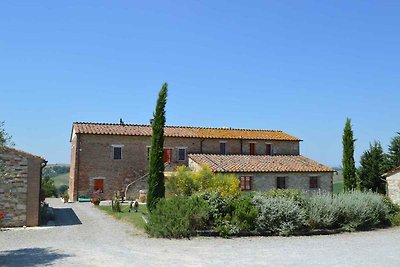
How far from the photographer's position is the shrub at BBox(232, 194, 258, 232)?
15.3 meters

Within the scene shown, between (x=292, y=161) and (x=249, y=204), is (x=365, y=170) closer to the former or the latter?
(x=292, y=161)

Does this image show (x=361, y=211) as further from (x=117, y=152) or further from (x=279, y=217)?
(x=117, y=152)

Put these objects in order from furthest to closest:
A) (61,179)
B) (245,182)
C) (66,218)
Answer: (61,179), (245,182), (66,218)

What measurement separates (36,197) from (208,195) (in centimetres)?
815

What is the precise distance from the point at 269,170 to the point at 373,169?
9080mm

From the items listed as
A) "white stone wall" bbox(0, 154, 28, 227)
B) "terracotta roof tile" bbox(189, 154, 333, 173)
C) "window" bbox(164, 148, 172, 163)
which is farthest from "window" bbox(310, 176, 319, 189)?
"white stone wall" bbox(0, 154, 28, 227)

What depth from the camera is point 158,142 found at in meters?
20.6

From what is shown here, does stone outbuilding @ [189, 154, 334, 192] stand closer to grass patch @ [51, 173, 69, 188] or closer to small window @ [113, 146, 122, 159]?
small window @ [113, 146, 122, 159]

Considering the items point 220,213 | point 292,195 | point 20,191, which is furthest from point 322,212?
point 20,191

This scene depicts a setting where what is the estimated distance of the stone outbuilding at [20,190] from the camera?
56.1 feet

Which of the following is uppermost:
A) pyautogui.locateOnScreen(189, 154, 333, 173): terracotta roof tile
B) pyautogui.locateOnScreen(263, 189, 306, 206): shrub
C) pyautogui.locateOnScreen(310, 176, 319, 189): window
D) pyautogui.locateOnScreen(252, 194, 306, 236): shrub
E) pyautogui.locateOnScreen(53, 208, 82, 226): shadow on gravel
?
pyautogui.locateOnScreen(189, 154, 333, 173): terracotta roof tile

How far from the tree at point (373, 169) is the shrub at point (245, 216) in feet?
65.8

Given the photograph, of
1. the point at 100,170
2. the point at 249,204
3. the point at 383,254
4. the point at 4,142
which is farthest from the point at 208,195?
the point at 100,170

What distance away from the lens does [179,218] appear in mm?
14812
